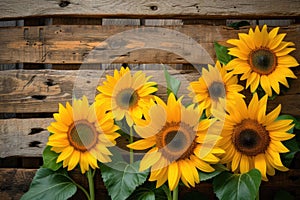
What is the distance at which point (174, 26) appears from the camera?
1391 mm

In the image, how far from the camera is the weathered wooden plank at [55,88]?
4.53 feet

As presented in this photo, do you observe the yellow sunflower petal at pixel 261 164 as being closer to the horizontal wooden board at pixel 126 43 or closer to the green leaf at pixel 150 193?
the green leaf at pixel 150 193

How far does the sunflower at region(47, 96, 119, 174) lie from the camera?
3.80 ft

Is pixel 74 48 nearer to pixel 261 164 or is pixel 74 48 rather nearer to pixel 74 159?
pixel 74 159

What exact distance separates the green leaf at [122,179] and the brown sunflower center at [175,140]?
0.10 metres

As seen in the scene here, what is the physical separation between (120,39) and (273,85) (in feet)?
1.44

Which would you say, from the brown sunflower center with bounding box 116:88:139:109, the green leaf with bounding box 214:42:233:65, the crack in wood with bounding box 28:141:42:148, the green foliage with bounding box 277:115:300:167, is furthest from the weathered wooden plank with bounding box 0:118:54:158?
the green foliage with bounding box 277:115:300:167

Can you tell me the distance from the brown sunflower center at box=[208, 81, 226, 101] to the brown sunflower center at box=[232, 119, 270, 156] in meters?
0.12

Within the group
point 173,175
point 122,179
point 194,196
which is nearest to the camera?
point 173,175

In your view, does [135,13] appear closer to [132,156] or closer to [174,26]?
[174,26]

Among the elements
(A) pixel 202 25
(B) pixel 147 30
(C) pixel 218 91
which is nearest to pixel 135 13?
(B) pixel 147 30

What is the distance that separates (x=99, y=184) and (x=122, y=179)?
0.86ft

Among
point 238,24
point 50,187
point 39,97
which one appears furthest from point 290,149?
point 39,97

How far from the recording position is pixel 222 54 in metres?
1.32
